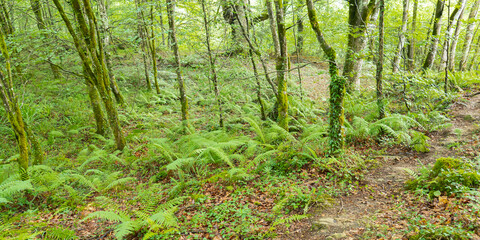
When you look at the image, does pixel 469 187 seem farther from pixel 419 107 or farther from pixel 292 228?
pixel 419 107

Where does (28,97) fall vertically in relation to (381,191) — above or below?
above

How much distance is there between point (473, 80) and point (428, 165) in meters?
6.31

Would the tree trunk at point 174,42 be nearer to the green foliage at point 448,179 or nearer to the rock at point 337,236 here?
the rock at point 337,236

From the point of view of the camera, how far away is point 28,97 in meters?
9.23

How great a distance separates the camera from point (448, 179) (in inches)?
132

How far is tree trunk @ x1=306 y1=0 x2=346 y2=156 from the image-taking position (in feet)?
15.5

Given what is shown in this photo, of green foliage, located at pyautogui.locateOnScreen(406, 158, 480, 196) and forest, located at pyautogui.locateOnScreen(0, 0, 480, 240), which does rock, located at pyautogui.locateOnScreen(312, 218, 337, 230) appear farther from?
green foliage, located at pyautogui.locateOnScreen(406, 158, 480, 196)

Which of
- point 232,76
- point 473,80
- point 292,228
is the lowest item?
point 292,228

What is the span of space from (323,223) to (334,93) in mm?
2566

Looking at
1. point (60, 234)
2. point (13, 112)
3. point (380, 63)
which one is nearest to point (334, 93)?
point (380, 63)

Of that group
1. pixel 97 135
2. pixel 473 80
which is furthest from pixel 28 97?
pixel 473 80

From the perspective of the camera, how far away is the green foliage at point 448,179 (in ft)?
10.5

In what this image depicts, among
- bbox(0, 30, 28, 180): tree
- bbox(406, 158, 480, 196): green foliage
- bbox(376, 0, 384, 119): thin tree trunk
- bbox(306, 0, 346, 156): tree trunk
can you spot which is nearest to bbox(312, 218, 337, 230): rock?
bbox(406, 158, 480, 196): green foliage

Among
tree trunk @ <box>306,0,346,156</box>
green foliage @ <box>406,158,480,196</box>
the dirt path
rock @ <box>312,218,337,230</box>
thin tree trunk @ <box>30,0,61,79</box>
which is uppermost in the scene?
thin tree trunk @ <box>30,0,61,79</box>
